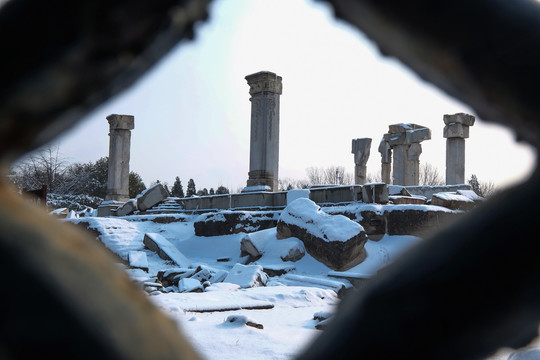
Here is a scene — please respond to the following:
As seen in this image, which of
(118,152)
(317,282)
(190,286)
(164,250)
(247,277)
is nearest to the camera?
(190,286)

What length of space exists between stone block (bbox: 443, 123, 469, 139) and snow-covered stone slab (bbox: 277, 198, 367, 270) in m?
15.5

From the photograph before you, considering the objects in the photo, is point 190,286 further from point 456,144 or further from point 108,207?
point 456,144

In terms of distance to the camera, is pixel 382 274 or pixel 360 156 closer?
pixel 382 274

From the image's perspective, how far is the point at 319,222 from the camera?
10.2m

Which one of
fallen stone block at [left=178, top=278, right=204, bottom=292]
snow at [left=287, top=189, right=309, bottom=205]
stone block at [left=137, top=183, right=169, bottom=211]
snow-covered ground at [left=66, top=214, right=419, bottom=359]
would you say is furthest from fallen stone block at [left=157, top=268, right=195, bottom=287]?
stone block at [left=137, top=183, right=169, bottom=211]

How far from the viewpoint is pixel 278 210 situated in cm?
1530

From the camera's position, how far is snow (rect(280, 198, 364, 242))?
9719 mm

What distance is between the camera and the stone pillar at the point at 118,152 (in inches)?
916

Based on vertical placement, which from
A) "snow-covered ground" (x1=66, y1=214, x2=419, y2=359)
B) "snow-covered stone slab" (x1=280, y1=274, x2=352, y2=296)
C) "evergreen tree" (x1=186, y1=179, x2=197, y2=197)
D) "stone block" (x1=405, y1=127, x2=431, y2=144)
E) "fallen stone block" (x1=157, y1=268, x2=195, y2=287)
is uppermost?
"stone block" (x1=405, y1=127, x2=431, y2=144)

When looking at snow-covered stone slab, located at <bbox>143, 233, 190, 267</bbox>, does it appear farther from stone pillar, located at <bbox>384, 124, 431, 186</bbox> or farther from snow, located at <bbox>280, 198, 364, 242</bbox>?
stone pillar, located at <bbox>384, 124, 431, 186</bbox>

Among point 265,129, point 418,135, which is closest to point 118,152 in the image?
point 265,129

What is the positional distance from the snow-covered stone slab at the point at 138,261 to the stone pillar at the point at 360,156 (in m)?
16.3

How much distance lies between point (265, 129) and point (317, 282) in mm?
9919

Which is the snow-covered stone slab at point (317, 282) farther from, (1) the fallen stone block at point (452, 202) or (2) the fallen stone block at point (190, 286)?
(1) the fallen stone block at point (452, 202)
